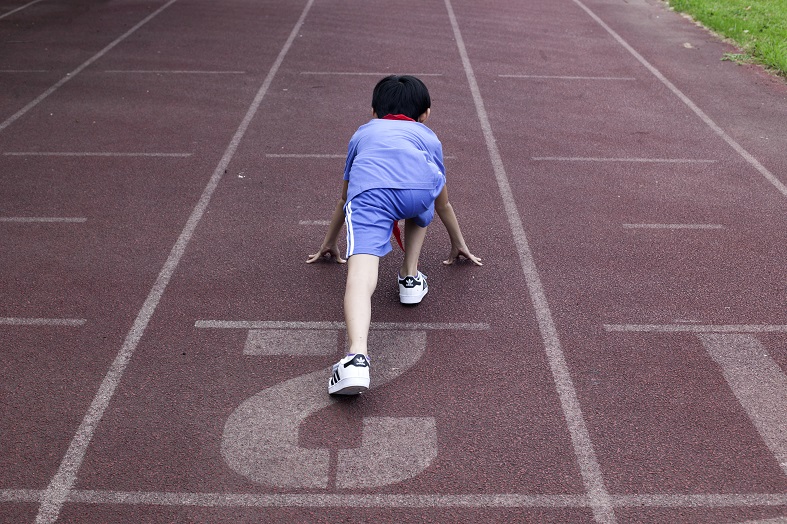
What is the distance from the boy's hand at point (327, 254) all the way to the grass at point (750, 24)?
781 cm

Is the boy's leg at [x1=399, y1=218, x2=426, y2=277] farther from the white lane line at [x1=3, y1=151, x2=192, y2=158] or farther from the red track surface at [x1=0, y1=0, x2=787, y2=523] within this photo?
the white lane line at [x1=3, y1=151, x2=192, y2=158]

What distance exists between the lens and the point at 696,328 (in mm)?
5008

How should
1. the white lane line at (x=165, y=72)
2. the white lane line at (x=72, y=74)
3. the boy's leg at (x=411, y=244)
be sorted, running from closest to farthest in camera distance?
the boy's leg at (x=411, y=244) < the white lane line at (x=72, y=74) < the white lane line at (x=165, y=72)

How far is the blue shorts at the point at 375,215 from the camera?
450 cm

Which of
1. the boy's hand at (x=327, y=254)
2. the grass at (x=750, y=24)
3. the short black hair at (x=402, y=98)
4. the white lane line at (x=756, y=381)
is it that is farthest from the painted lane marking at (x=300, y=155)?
the grass at (x=750, y=24)

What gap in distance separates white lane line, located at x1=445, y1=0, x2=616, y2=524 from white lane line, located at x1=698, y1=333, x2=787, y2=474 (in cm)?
87

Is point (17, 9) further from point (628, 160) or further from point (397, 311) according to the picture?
point (397, 311)

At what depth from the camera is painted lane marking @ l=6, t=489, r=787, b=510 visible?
3578 mm

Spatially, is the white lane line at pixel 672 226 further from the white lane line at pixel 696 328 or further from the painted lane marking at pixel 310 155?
the painted lane marking at pixel 310 155

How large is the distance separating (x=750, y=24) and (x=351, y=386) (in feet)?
37.6

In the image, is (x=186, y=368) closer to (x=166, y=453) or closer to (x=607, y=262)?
(x=166, y=453)

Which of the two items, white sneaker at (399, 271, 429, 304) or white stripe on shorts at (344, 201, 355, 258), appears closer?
white stripe on shorts at (344, 201, 355, 258)

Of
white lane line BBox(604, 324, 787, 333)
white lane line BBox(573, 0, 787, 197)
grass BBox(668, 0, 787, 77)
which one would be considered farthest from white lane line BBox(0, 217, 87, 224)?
grass BBox(668, 0, 787, 77)

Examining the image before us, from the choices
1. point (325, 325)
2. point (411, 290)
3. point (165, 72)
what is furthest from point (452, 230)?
point (165, 72)
